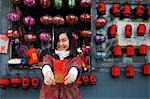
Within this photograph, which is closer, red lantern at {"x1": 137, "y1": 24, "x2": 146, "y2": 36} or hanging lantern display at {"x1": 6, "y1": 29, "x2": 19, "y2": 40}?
hanging lantern display at {"x1": 6, "y1": 29, "x2": 19, "y2": 40}

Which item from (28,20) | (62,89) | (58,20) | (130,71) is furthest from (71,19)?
(62,89)

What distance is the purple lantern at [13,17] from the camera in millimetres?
5441

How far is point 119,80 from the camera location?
580cm

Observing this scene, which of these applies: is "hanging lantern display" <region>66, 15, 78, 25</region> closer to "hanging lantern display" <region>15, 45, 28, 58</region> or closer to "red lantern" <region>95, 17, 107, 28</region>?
"red lantern" <region>95, 17, 107, 28</region>

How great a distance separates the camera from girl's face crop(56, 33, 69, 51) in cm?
359

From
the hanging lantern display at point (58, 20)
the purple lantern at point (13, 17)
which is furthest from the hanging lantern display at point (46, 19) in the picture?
the purple lantern at point (13, 17)

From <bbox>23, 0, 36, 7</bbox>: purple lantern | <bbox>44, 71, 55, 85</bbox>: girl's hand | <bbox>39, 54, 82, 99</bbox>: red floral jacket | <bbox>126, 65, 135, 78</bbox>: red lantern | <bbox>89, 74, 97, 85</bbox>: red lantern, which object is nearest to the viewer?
<bbox>44, 71, 55, 85</bbox>: girl's hand

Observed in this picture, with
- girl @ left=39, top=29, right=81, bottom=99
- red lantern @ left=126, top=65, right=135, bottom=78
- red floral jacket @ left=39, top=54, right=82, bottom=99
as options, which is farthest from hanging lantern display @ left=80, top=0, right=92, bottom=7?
red floral jacket @ left=39, top=54, right=82, bottom=99

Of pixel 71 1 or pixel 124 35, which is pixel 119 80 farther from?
pixel 71 1

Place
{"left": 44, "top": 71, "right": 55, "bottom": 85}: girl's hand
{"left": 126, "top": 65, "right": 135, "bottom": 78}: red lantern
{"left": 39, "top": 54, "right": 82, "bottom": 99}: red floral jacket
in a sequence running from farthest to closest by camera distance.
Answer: {"left": 126, "top": 65, "right": 135, "bottom": 78}: red lantern
{"left": 39, "top": 54, "right": 82, "bottom": 99}: red floral jacket
{"left": 44, "top": 71, "right": 55, "bottom": 85}: girl's hand

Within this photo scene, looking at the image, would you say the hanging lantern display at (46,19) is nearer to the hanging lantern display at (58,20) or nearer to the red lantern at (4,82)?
the hanging lantern display at (58,20)

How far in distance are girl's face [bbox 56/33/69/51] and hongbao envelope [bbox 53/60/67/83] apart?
0.19 meters

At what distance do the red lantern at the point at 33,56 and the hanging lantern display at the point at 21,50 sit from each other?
0.07m

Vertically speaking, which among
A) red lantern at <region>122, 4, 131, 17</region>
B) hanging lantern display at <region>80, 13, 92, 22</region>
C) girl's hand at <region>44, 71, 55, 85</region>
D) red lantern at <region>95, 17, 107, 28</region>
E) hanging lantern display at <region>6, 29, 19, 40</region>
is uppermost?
red lantern at <region>122, 4, 131, 17</region>
